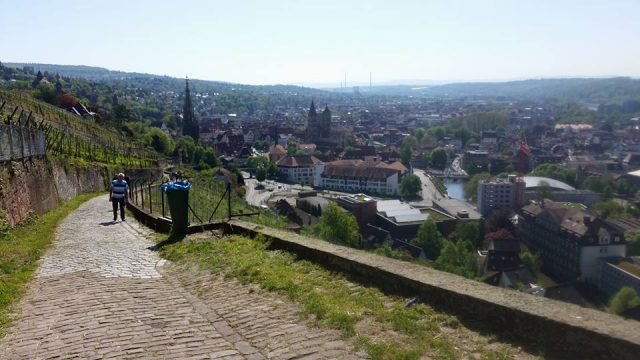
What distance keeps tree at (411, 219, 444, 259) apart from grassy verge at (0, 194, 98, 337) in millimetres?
24606

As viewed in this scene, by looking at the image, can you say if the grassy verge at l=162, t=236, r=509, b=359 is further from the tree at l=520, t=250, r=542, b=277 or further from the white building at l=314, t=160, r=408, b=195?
the white building at l=314, t=160, r=408, b=195

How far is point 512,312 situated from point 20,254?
20.4 feet

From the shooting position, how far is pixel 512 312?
382 centimetres

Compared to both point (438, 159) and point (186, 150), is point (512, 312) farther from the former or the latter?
point (438, 159)

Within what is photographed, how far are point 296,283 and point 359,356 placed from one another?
173cm

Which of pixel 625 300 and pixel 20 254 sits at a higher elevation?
pixel 20 254

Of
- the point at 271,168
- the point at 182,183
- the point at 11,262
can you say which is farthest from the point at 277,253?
the point at 271,168

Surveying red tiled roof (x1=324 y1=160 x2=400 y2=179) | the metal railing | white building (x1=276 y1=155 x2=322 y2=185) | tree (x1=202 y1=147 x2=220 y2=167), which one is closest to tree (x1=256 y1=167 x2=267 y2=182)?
white building (x1=276 y1=155 x2=322 y2=185)

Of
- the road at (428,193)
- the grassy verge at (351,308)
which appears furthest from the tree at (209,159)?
the grassy verge at (351,308)

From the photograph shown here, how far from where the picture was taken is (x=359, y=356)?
12.1ft

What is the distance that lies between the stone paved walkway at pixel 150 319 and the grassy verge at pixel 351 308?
0.55 ft

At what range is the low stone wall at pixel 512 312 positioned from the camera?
3.28 meters

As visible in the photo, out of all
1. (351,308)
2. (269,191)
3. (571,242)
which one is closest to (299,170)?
(269,191)

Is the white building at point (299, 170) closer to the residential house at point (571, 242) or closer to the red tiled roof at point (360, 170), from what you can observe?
the red tiled roof at point (360, 170)
